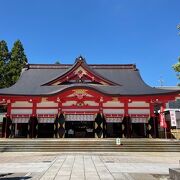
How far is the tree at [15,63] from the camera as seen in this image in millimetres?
43281

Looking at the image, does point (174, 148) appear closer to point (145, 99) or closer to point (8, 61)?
point (145, 99)

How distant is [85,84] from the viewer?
27438mm

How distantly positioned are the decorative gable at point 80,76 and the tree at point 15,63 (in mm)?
14985

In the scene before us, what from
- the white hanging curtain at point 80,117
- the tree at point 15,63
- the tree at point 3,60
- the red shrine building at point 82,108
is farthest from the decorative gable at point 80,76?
the tree at point 3,60

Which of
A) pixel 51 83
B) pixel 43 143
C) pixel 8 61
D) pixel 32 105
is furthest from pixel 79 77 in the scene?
pixel 8 61

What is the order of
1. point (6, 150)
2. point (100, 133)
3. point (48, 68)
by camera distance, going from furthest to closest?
point (48, 68) < point (100, 133) < point (6, 150)

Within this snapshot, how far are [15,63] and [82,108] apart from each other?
69.3 feet

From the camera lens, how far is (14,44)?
47500mm

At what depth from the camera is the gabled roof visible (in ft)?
90.3

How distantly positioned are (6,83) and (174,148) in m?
30.1

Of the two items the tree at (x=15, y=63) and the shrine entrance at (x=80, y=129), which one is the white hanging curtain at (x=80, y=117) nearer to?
the shrine entrance at (x=80, y=129)

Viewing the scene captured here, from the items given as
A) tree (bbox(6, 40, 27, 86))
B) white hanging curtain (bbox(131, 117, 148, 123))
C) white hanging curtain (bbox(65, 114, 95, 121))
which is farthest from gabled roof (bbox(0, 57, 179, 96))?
tree (bbox(6, 40, 27, 86))

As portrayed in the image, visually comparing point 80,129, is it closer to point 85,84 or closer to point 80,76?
point 85,84

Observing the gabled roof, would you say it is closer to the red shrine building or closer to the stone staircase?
the red shrine building
